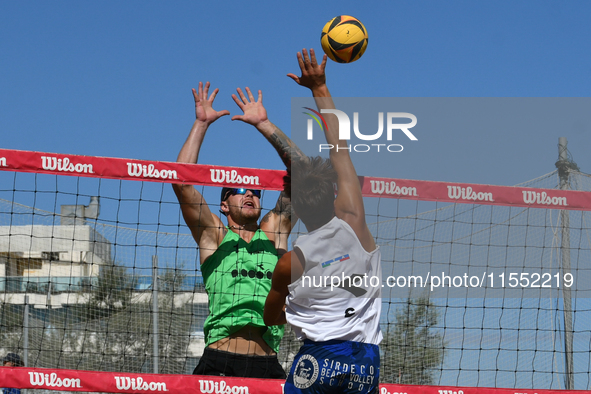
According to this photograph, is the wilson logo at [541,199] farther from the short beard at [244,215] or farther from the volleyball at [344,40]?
the short beard at [244,215]

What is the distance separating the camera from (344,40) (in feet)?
15.0

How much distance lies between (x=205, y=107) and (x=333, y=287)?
253cm

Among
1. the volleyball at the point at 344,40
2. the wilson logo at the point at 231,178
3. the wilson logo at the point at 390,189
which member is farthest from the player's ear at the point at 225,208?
the volleyball at the point at 344,40

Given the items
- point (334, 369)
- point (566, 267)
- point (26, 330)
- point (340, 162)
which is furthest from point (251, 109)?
point (26, 330)

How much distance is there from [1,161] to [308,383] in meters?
3.28

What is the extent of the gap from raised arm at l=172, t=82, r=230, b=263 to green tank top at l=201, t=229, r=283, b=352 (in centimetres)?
14

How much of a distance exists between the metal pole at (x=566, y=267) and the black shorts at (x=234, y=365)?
3.10 meters

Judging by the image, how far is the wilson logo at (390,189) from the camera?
216 inches

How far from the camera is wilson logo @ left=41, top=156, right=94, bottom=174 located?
512 centimetres

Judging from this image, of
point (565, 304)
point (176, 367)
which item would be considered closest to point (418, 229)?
point (565, 304)

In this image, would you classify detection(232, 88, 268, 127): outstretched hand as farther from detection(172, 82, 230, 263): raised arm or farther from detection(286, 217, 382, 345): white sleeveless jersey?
detection(286, 217, 382, 345): white sleeveless jersey

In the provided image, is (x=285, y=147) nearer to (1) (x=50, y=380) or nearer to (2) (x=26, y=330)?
(1) (x=50, y=380)

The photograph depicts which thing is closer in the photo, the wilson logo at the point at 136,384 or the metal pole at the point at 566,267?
the wilson logo at the point at 136,384

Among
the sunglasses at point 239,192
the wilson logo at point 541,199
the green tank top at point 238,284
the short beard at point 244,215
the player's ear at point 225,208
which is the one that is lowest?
the green tank top at point 238,284
